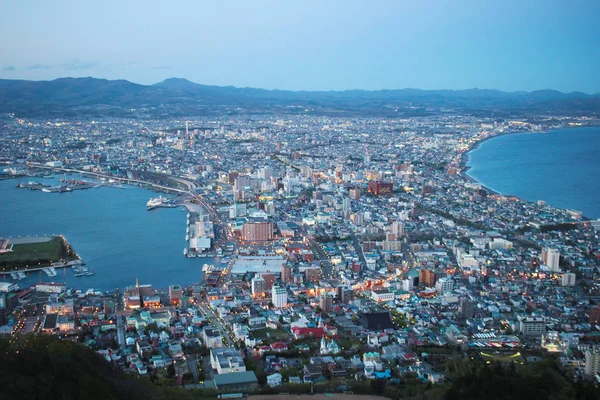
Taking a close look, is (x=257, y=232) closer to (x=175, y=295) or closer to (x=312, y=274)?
(x=312, y=274)

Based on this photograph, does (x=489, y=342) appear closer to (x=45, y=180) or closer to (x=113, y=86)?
(x=45, y=180)

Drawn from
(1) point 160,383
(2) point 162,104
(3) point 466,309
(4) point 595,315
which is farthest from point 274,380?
(2) point 162,104

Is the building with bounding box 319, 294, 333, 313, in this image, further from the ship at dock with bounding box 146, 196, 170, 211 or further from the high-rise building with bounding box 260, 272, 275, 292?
the ship at dock with bounding box 146, 196, 170, 211

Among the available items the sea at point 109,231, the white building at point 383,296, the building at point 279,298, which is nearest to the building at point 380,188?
the sea at point 109,231

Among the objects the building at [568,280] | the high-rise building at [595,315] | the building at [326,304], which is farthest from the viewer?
the building at [568,280]

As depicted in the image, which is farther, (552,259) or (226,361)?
(552,259)

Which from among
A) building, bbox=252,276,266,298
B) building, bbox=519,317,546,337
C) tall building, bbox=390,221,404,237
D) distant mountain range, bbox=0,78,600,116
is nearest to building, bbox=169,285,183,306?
building, bbox=252,276,266,298

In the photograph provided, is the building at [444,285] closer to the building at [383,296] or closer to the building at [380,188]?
the building at [383,296]

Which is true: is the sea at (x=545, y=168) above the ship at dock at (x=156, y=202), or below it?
above
